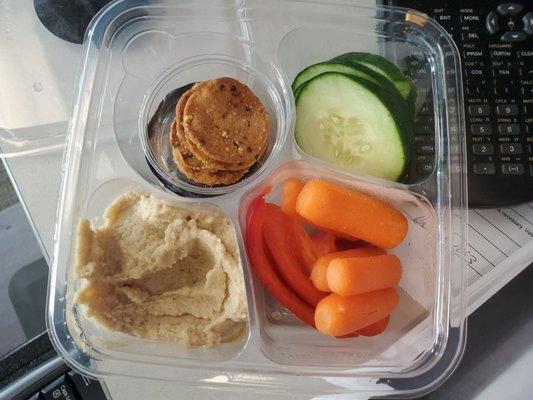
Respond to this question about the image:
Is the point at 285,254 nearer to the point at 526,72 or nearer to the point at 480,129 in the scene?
the point at 480,129

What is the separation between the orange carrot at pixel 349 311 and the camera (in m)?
0.86

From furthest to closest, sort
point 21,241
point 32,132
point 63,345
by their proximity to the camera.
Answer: point 21,241, point 32,132, point 63,345

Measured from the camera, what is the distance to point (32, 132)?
3.21 feet

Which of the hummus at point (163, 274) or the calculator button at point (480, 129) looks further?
the calculator button at point (480, 129)

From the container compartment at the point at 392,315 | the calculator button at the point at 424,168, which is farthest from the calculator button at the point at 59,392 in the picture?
the calculator button at the point at 424,168

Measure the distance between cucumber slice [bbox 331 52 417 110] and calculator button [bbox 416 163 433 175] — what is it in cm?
10

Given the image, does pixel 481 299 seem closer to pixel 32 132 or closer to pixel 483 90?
pixel 483 90

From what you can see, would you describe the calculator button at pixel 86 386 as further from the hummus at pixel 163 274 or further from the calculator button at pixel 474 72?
the calculator button at pixel 474 72

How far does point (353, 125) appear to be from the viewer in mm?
951

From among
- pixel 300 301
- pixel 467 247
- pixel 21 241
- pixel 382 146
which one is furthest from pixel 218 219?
pixel 21 241

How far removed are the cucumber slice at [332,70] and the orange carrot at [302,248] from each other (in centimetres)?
23

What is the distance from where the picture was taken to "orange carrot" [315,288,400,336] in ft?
2.83

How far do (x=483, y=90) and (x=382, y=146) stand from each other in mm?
220

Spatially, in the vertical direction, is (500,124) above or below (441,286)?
above
